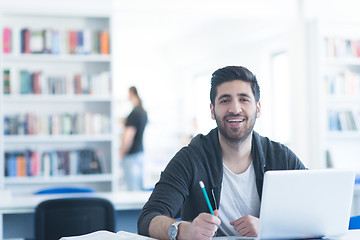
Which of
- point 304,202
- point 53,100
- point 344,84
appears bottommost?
point 304,202

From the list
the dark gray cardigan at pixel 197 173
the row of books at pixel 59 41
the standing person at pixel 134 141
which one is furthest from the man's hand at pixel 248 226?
the standing person at pixel 134 141

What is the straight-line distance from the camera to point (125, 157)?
19.9 feet

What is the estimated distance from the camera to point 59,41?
5.30 meters

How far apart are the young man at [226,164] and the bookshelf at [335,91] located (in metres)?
3.69

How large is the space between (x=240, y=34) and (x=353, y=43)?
2358mm

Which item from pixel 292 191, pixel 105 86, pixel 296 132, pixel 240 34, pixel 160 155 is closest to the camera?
pixel 292 191

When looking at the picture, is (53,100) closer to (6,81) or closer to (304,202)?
(6,81)

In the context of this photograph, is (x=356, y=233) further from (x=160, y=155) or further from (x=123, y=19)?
(x=160, y=155)

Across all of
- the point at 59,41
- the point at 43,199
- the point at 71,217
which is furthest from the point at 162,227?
the point at 59,41

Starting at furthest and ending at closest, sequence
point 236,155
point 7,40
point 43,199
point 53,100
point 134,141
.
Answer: point 134,141, point 53,100, point 7,40, point 43,199, point 236,155

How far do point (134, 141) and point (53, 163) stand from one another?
1049 mm

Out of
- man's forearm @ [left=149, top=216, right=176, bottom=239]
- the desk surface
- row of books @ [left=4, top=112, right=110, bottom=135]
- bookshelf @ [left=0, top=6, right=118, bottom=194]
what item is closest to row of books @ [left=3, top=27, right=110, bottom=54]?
bookshelf @ [left=0, top=6, right=118, bottom=194]

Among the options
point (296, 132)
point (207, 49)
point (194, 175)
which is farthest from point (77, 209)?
point (207, 49)

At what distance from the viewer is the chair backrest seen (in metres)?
2.79
